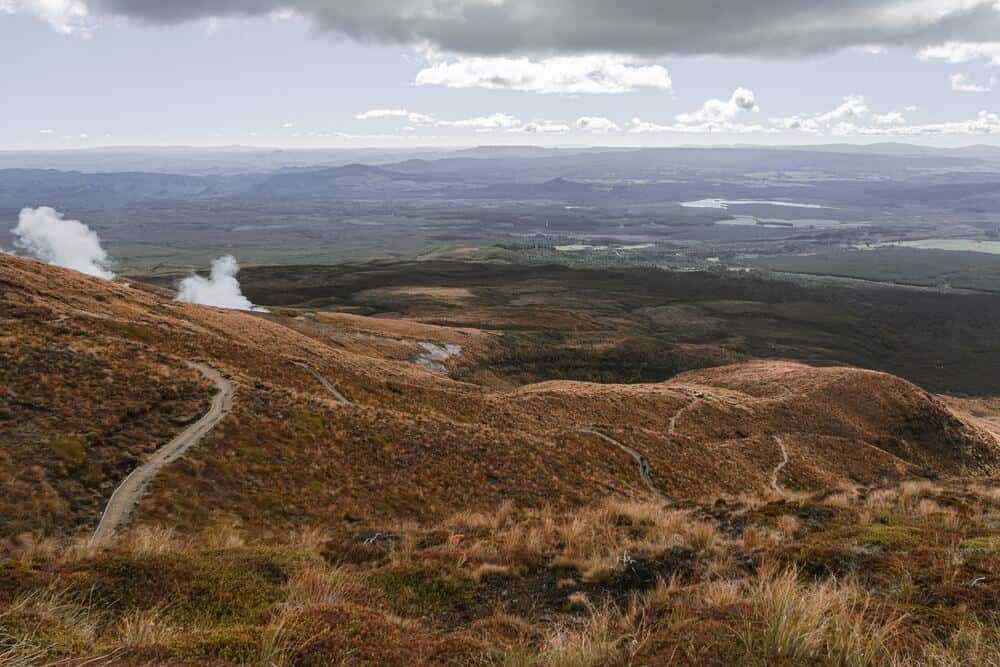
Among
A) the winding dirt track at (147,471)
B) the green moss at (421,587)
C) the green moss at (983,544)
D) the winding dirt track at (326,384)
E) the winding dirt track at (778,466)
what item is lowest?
the winding dirt track at (778,466)

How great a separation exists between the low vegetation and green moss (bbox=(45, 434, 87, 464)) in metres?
4.38

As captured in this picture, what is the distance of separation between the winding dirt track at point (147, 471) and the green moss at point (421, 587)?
6.59 metres

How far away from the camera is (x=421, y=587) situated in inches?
393

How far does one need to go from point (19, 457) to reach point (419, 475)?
11603 millimetres

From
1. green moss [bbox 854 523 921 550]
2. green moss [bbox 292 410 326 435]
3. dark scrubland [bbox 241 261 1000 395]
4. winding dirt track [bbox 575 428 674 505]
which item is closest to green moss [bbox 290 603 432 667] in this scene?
Answer: green moss [bbox 854 523 921 550]

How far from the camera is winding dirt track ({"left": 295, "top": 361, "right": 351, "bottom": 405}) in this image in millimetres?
29145

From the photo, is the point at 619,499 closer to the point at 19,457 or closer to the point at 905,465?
the point at 19,457

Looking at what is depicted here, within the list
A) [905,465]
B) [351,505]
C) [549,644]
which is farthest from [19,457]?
[905,465]

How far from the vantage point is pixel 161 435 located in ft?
60.2

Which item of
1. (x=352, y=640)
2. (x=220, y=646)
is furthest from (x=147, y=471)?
(x=352, y=640)

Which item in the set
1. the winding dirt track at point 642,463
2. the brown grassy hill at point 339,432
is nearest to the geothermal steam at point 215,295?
the brown grassy hill at point 339,432

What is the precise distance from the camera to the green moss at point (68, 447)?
15.7 meters

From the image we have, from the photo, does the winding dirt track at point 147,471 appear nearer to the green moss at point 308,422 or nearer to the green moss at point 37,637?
the green moss at point 308,422

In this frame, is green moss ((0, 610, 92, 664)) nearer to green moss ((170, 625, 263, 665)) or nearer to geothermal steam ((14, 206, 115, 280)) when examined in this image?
green moss ((170, 625, 263, 665))
